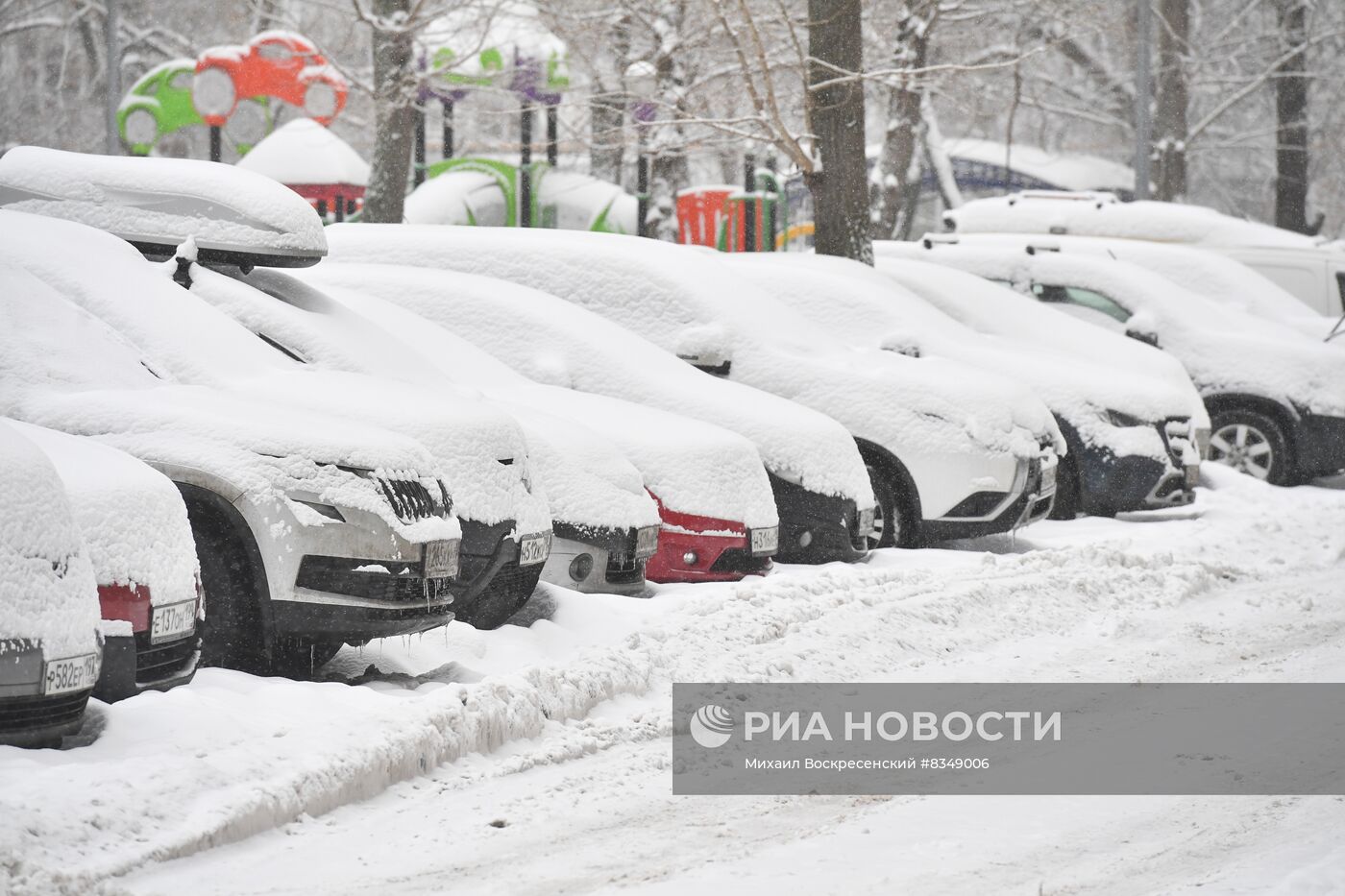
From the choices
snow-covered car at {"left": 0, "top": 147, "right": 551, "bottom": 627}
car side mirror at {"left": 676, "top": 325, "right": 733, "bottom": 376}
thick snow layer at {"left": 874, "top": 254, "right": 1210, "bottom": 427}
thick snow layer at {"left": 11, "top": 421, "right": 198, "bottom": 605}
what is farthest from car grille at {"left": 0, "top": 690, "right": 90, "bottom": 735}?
thick snow layer at {"left": 874, "top": 254, "right": 1210, "bottom": 427}

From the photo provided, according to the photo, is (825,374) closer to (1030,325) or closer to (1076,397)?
(1076,397)

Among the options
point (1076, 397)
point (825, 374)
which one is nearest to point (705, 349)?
point (825, 374)

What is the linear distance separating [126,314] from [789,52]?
52.7 feet

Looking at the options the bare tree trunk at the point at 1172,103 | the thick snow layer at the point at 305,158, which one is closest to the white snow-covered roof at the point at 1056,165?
the bare tree trunk at the point at 1172,103

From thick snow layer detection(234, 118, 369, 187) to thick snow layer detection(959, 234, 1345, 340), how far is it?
7683mm

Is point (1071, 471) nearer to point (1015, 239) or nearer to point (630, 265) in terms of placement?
point (630, 265)

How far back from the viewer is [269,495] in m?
6.55

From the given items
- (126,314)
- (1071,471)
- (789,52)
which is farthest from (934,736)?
(789,52)

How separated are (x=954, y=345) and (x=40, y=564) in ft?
27.8

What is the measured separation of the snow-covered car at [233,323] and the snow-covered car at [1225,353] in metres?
8.61

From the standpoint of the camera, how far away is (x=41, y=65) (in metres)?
39.4

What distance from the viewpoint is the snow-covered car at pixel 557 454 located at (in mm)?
8305

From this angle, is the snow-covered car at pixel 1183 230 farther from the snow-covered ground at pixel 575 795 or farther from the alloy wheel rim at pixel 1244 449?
the snow-covered ground at pixel 575 795

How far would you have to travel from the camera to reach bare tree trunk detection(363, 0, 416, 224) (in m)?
16.6
